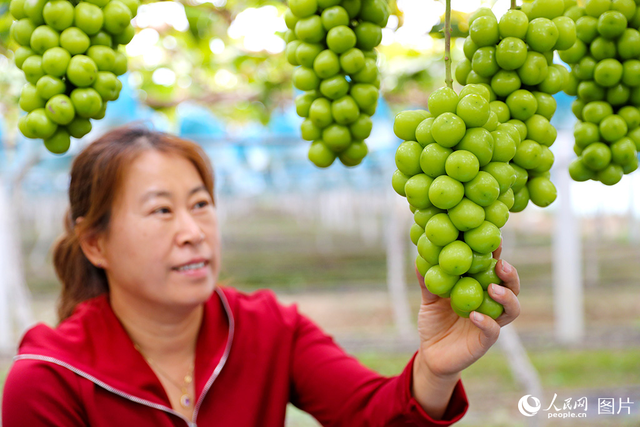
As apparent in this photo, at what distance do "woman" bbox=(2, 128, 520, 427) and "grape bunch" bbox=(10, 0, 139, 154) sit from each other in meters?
0.66

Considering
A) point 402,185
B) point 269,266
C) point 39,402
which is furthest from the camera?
point 269,266

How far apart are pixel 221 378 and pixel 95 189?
2.19 ft

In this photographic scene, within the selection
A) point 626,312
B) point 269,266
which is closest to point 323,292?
point 269,266

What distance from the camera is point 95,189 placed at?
5.06 ft

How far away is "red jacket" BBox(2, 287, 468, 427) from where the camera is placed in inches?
52.3

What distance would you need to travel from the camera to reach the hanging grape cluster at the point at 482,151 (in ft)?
2.23

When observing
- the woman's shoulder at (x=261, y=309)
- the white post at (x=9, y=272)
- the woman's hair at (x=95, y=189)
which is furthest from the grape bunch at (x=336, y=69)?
the white post at (x=9, y=272)

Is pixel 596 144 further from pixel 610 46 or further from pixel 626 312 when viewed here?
pixel 626 312

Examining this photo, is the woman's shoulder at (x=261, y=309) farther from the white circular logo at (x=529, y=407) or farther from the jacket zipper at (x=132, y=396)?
the white circular logo at (x=529, y=407)

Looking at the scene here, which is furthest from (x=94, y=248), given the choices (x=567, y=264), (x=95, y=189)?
(x=567, y=264)

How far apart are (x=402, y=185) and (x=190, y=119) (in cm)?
373

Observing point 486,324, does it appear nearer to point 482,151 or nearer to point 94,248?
point 482,151

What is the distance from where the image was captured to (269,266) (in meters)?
10.9

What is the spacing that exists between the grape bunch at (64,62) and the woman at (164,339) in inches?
26.1
